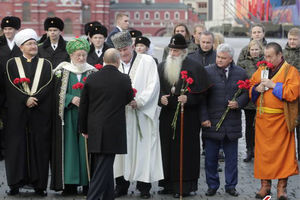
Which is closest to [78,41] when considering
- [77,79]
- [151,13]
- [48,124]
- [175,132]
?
[77,79]

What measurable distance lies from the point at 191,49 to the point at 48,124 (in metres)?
3.55

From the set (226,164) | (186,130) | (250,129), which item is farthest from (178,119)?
(250,129)

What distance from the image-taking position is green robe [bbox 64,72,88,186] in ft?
22.9

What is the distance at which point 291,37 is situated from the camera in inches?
339

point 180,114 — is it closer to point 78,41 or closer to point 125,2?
point 78,41

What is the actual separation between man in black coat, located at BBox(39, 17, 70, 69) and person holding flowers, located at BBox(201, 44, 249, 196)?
2202mm

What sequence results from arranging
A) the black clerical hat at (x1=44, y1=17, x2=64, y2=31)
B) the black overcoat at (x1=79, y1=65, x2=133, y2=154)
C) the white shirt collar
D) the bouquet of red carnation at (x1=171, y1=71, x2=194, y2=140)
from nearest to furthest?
the black overcoat at (x1=79, y1=65, x2=133, y2=154)
the bouquet of red carnation at (x1=171, y1=71, x2=194, y2=140)
the black clerical hat at (x1=44, y1=17, x2=64, y2=31)
the white shirt collar

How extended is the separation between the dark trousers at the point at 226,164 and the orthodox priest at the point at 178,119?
5.2 inches

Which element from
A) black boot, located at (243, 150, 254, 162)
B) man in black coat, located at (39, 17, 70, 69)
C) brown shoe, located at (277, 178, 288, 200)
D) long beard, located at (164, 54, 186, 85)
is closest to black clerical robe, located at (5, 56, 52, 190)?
man in black coat, located at (39, 17, 70, 69)

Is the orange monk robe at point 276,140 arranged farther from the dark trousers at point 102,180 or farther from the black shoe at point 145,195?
the dark trousers at point 102,180

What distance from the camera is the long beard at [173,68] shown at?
7109 millimetres

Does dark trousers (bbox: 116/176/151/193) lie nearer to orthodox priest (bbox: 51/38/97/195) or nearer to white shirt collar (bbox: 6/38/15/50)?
orthodox priest (bbox: 51/38/97/195)

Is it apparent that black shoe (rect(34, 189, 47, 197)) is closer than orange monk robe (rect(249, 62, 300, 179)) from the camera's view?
No

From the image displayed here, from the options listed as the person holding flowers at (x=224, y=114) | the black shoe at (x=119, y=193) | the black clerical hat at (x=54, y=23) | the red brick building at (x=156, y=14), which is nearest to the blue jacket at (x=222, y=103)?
the person holding flowers at (x=224, y=114)
